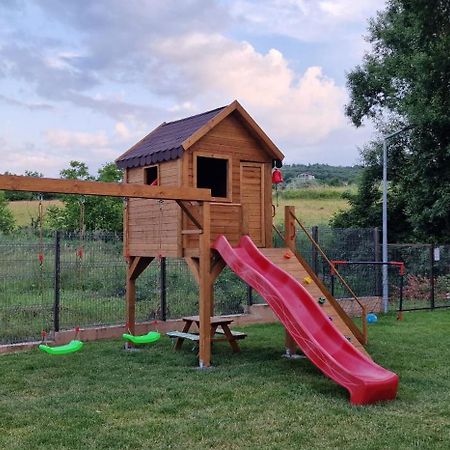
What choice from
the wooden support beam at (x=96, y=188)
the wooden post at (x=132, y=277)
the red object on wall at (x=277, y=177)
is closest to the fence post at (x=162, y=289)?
the wooden post at (x=132, y=277)

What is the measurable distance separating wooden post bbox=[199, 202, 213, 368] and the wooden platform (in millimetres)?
1031

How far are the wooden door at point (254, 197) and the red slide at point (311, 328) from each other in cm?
81

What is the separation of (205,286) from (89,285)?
346 centimetres

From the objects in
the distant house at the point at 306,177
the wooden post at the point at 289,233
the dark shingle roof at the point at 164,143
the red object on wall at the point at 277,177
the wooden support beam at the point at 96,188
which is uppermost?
the distant house at the point at 306,177

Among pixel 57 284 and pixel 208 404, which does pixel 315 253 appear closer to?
pixel 57 284

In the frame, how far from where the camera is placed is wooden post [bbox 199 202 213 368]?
8.98 m

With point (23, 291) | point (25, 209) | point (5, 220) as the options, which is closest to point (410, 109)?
point (23, 291)

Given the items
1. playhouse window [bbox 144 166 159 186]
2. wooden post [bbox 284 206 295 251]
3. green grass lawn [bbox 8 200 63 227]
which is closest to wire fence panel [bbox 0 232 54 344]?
playhouse window [bbox 144 166 159 186]

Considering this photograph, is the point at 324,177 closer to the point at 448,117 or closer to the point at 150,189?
the point at 448,117

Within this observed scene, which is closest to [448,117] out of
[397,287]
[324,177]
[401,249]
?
[401,249]

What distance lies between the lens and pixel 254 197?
10492 mm

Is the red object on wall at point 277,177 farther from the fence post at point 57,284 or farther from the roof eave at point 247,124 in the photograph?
the fence post at point 57,284

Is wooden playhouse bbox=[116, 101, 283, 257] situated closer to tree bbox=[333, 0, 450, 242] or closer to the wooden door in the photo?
the wooden door

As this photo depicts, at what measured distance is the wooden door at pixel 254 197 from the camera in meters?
10.4
